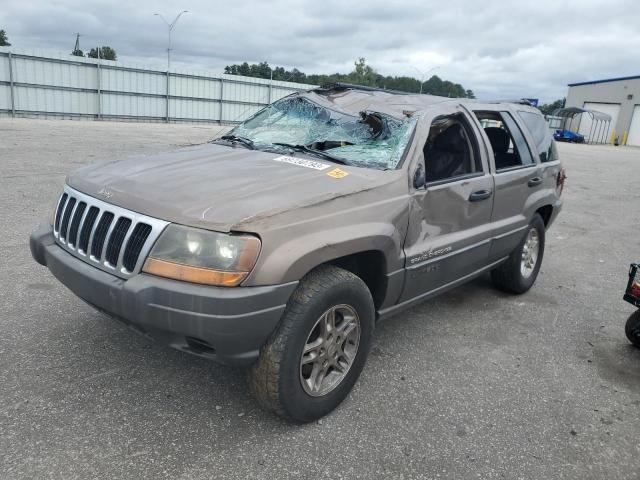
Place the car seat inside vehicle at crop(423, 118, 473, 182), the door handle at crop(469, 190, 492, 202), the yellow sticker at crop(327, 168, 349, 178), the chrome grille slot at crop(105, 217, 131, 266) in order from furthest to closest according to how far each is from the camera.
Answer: the door handle at crop(469, 190, 492, 202), the car seat inside vehicle at crop(423, 118, 473, 182), the yellow sticker at crop(327, 168, 349, 178), the chrome grille slot at crop(105, 217, 131, 266)

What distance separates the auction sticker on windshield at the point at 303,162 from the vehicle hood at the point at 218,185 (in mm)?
25

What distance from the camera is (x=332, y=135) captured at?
3479mm

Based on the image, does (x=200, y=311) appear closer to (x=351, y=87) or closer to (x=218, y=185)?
(x=218, y=185)

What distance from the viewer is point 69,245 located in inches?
110

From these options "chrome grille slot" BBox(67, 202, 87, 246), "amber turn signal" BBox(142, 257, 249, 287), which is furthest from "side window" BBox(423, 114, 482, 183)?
"chrome grille slot" BBox(67, 202, 87, 246)

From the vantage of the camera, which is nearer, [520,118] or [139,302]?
[139,302]

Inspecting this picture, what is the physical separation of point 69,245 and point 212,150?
1.13 m

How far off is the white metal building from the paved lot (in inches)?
2141

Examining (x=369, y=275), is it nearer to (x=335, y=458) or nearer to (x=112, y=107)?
(x=335, y=458)

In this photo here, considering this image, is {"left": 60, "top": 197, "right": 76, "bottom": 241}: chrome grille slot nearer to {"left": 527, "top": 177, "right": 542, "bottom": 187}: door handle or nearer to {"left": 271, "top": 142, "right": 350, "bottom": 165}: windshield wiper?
{"left": 271, "top": 142, "right": 350, "bottom": 165}: windshield wiper

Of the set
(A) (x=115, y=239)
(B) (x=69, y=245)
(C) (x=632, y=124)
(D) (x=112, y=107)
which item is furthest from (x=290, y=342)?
(C) (x=632, y=124)

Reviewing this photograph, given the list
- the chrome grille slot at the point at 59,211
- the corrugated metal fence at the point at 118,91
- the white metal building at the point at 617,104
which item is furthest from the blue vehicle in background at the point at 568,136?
the chrome grille slot at the point at 59,211

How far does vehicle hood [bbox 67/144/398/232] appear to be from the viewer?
2.38 meters

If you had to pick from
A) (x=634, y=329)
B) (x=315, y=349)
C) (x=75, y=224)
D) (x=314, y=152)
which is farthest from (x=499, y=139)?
(x=75, y=224)
